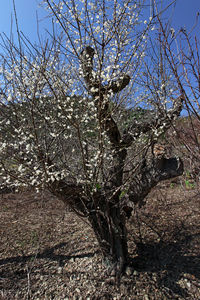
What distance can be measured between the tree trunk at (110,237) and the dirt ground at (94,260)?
6.0 inches

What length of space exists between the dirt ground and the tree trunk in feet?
0.50

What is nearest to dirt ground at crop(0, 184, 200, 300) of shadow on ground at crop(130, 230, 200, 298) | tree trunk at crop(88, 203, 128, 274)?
shadow on ground at crop(130, 230, 200, 298)

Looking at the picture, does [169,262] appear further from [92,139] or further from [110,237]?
[92,139]

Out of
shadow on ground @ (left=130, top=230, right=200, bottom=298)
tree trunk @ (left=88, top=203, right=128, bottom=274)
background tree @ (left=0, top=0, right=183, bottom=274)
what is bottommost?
shadow on ground @ (left=130, top=230, right=200, bottom=298)

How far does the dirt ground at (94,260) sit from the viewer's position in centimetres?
207

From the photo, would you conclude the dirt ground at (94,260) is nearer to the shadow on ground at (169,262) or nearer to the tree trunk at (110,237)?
the shadow on ground at (169,262)

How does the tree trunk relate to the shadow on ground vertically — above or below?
above

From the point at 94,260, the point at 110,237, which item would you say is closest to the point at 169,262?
the point at 110,237

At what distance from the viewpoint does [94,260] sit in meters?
2.61

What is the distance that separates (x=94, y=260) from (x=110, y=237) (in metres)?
0.64

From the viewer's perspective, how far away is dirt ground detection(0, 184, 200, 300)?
2070 millimetres

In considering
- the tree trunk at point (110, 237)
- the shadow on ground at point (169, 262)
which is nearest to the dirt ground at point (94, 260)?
the shadow on ground at point (169, 262)

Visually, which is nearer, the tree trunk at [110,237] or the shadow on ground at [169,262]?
the shadow on ground at [169,262]

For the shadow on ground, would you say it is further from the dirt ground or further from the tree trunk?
the tree trunk
